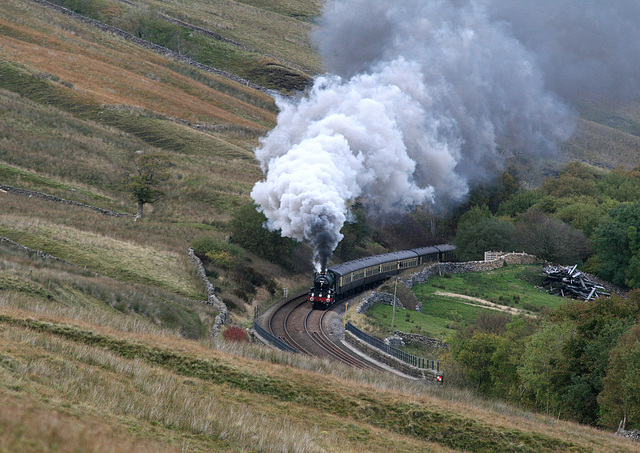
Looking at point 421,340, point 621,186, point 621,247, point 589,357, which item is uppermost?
point 621,186

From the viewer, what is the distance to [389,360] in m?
35.6

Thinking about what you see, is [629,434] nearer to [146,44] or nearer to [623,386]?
[623,386]

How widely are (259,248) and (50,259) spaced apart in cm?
2288

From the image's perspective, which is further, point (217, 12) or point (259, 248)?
point (217, 12)

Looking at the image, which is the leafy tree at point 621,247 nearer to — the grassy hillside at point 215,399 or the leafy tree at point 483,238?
the leafy tree at point 483,238

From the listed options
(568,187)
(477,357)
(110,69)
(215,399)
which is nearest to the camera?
(215,399)

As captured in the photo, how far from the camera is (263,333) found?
3547 centimetres

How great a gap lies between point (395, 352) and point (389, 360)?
628 mm

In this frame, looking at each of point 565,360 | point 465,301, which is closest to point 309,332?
point 565,360

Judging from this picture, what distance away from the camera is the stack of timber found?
62.6 m

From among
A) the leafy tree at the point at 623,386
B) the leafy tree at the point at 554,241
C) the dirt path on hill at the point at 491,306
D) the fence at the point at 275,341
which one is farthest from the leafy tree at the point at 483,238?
the leafy tree at the point at 623,386

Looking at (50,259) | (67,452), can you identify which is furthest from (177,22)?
(67,452)

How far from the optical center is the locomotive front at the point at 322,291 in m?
45.7

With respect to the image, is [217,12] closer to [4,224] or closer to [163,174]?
[163,174]
